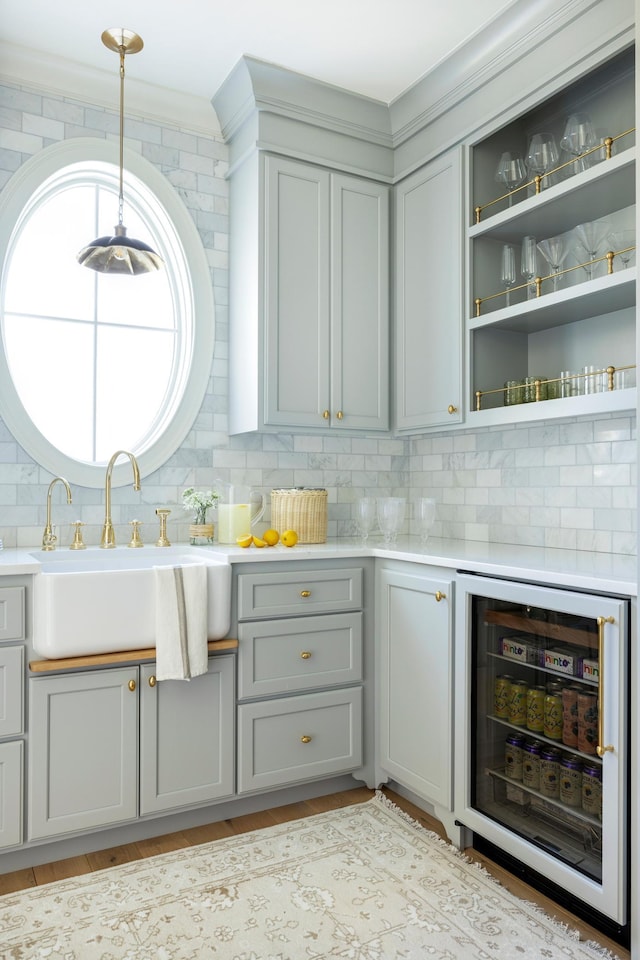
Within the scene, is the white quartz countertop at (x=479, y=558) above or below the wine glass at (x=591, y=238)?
below

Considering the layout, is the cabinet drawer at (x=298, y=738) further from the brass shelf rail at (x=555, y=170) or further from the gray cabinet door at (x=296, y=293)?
the brass shelf rail at (x=555, y=170)

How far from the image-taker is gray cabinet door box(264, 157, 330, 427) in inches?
111

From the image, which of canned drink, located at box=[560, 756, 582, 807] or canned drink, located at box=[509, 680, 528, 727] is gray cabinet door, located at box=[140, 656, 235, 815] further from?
canned drink, located at box=[560, 756, 582, 807]

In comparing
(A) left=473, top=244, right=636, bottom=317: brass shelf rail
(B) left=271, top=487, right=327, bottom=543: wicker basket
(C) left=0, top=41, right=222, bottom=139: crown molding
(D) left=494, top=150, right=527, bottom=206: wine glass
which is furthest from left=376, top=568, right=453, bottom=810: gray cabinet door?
(C) left=0, top=41, right=222, bottom=139: crown molding

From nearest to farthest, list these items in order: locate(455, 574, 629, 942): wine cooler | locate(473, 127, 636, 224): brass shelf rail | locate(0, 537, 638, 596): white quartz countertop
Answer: locate(455, 574, 629, 942): wine cooler → locate(0, 537, 638, 596): white quartz countertop → locate(473, 127, 636, 224): brass shelf rail

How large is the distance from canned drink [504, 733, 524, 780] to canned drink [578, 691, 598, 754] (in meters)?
0.25

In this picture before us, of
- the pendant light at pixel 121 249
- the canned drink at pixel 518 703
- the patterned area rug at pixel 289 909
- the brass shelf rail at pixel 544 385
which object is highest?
the pendant light at pixel 121 249

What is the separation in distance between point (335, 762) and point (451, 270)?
1957 millimetres

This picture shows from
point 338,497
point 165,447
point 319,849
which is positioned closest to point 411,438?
point 338,497

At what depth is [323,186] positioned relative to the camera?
2.92 metres

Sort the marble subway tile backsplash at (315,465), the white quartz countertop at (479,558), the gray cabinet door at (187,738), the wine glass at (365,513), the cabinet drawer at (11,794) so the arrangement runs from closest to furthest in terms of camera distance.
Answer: the white quartz countertop at (479,558) < the cabinet drawer at (11,794) < the gray cabinet door at (187,738) < the marble subway tile backsplash at (315,465) < the wine glass at (365,513)

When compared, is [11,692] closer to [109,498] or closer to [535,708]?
[109,498]

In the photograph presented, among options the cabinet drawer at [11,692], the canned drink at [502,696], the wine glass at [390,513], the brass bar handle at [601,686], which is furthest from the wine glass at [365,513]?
the cabinet drawer at [11,692]

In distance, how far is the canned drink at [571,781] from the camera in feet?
6.11
